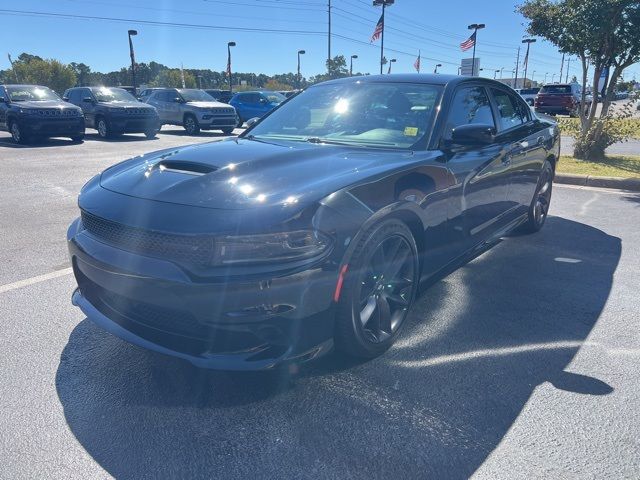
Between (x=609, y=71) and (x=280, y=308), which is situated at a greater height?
(x=609, y=71)

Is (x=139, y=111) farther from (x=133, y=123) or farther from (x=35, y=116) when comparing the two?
(x=35, y=116)

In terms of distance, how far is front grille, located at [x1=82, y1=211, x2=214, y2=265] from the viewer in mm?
2285

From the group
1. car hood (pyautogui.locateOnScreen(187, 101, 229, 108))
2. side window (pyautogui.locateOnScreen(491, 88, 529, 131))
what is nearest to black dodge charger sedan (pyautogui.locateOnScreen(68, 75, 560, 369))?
side window (pyautogui.locateOnScreen(491, 88, 529, 131))

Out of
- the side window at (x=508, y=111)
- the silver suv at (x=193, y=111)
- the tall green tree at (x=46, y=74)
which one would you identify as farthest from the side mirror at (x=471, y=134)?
the tall green tree at (x=46, y=74)

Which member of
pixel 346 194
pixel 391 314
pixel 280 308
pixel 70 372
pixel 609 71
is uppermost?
pixel 609 71

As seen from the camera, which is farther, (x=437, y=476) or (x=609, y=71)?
(x=609, y=71)

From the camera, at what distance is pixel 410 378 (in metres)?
2.79

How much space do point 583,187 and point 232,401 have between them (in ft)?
24.9

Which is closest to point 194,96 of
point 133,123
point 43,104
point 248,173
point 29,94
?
point 133,123

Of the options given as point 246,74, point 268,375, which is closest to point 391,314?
point 268,375

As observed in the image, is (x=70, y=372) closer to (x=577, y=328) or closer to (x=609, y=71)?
(x=577, y=328)

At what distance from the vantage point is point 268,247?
2.30 meters

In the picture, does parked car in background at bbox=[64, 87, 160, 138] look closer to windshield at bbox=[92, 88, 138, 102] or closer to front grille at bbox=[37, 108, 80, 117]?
windshield at bbox=[92, 88, 138, 102]

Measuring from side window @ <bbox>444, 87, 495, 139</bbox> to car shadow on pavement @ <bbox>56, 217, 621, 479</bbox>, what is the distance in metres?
1.33
